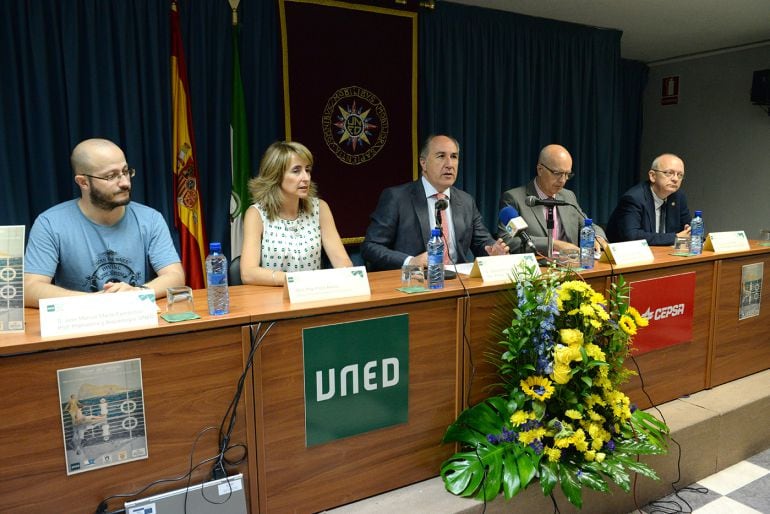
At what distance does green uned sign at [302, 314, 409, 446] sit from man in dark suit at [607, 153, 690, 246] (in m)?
1.95

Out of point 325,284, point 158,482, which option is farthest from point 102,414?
point 325,284

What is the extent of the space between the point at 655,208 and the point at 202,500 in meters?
2.72

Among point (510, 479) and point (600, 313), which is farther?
point (600, 313)

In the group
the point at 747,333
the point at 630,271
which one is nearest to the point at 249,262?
the point at 630,271

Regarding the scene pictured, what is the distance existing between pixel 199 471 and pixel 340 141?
101 inches

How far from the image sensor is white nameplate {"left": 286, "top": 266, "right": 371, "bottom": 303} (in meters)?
1.39

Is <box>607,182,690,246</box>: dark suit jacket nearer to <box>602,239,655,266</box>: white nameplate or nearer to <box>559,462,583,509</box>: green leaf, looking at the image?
<box>602,239,655,266</box>: white nameplate

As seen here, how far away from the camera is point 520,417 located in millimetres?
1525

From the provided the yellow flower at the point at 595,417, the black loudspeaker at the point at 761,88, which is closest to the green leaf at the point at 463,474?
the yellow flower at the point at 595,417

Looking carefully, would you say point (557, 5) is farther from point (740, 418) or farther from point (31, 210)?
point (31, 210)

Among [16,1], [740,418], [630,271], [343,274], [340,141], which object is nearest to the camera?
[343,274]

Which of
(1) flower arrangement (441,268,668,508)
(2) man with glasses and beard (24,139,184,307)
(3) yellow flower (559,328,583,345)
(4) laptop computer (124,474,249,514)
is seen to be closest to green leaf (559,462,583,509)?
(1) flower arrangement (441,268,668,508)

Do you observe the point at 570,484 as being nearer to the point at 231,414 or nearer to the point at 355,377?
the point at 355,377

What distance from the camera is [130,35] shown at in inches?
114
